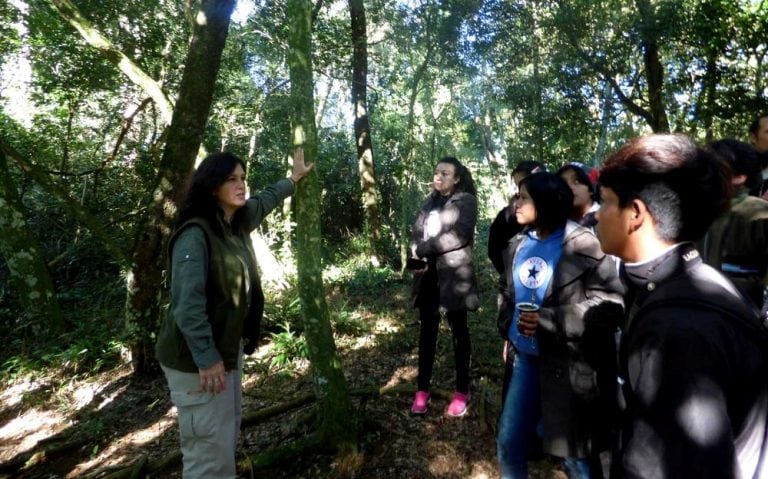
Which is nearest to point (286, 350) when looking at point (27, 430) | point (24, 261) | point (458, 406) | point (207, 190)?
point (458, 406)

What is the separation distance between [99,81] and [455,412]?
9581 mm

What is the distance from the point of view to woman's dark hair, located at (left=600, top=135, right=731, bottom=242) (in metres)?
1.14

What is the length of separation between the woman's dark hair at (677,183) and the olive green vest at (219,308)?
205cm

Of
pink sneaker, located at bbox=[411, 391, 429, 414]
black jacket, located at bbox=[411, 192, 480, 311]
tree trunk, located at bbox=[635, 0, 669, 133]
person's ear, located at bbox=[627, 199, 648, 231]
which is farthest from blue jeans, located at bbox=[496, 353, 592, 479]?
tree trunk, located at bbox=[635, 0, 669, 133]

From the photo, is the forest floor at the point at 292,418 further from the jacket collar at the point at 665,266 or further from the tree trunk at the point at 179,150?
the jacket collar at the point at 665,266

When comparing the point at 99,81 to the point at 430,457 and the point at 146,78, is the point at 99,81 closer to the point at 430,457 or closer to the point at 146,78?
the point at 146,78

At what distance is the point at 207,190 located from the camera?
2574mm

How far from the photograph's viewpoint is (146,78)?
19.4 feet

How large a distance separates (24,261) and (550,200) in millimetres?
8223

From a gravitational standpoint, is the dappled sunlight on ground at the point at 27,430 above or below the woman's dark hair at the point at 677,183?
below

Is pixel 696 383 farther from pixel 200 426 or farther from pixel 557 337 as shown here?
pixel 200 426

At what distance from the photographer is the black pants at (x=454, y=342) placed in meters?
3.58

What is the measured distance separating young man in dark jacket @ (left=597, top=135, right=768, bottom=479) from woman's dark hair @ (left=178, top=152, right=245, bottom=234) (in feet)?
6.95

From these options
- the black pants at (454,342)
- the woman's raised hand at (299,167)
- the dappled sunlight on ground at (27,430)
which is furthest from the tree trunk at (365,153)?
the woman's raised hand at (299,167)
